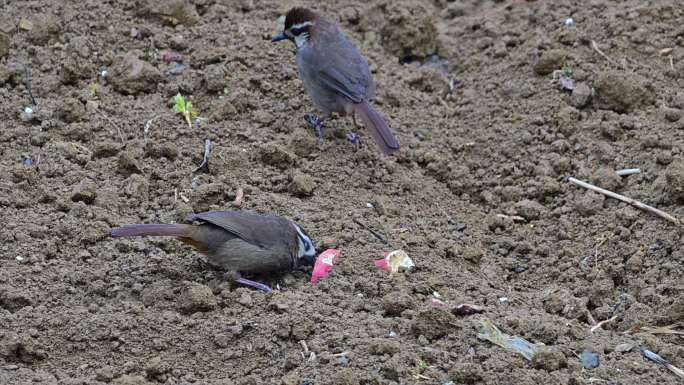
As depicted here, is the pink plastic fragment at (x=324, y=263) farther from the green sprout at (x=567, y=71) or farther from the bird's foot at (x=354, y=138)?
the green sprout at (x=567, y=71)

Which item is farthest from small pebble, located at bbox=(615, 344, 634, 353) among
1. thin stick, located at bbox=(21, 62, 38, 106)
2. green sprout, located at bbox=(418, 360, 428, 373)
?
thin stick, located at bbox=(21, 62, 38, 106)

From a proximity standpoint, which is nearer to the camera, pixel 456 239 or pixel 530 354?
pixel 530 354

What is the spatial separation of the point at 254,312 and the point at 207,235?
24.7 inches

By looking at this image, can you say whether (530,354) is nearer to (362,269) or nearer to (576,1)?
(362,269)

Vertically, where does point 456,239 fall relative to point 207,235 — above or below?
below

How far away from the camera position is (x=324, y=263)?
601 centimetres

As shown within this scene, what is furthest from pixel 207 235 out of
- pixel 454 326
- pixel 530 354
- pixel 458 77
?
pixel 458 77

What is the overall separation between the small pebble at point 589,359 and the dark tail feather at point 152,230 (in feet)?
7.46

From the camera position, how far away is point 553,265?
259 inches

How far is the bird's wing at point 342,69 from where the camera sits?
294 inches

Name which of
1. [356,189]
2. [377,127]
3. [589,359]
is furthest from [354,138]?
[589,359]

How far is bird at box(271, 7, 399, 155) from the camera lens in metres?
7.45

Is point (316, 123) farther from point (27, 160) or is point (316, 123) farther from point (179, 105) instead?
point (27, 160)

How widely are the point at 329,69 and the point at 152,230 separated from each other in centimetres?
233
